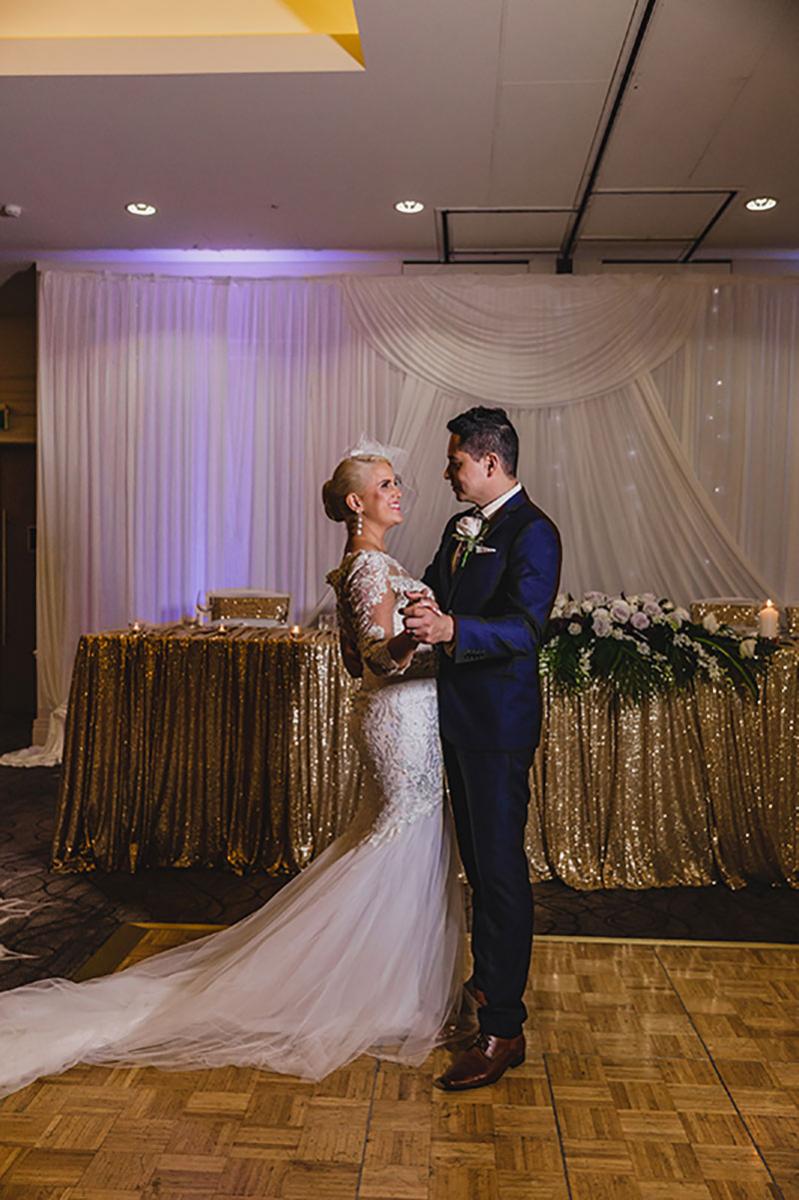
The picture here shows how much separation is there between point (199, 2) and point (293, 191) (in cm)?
134

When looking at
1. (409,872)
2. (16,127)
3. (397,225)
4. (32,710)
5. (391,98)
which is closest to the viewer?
(409,872)

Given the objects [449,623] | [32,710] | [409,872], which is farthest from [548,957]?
[32,710]

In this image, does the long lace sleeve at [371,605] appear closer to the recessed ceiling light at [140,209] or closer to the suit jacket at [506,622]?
the suit jacket at [506,622]

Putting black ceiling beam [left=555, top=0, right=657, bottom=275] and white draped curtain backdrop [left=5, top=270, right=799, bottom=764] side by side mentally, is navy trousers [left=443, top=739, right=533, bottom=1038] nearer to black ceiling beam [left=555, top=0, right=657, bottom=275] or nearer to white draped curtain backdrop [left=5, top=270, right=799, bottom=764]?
black ceiling beam [left=555, top=0, right=657, bottom=275]

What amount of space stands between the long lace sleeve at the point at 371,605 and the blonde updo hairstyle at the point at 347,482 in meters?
0.17

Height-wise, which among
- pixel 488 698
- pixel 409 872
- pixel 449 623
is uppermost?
pixel 449 623

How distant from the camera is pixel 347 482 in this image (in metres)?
2.69

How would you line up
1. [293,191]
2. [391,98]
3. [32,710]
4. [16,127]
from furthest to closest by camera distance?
[32,710], [293,191], [16,127], [391,98]

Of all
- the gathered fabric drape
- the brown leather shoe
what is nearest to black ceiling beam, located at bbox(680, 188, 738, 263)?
the gathered fabric drape

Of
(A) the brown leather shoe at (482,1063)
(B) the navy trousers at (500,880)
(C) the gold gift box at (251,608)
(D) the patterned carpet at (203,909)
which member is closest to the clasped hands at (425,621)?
(B) the navy trousers at (500,880)

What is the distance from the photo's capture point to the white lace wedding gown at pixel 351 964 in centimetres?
253

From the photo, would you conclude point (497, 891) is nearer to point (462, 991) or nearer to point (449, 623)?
point (462, 991)

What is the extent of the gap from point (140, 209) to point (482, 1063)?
549 centimetres

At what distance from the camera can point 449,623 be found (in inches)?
87.5
